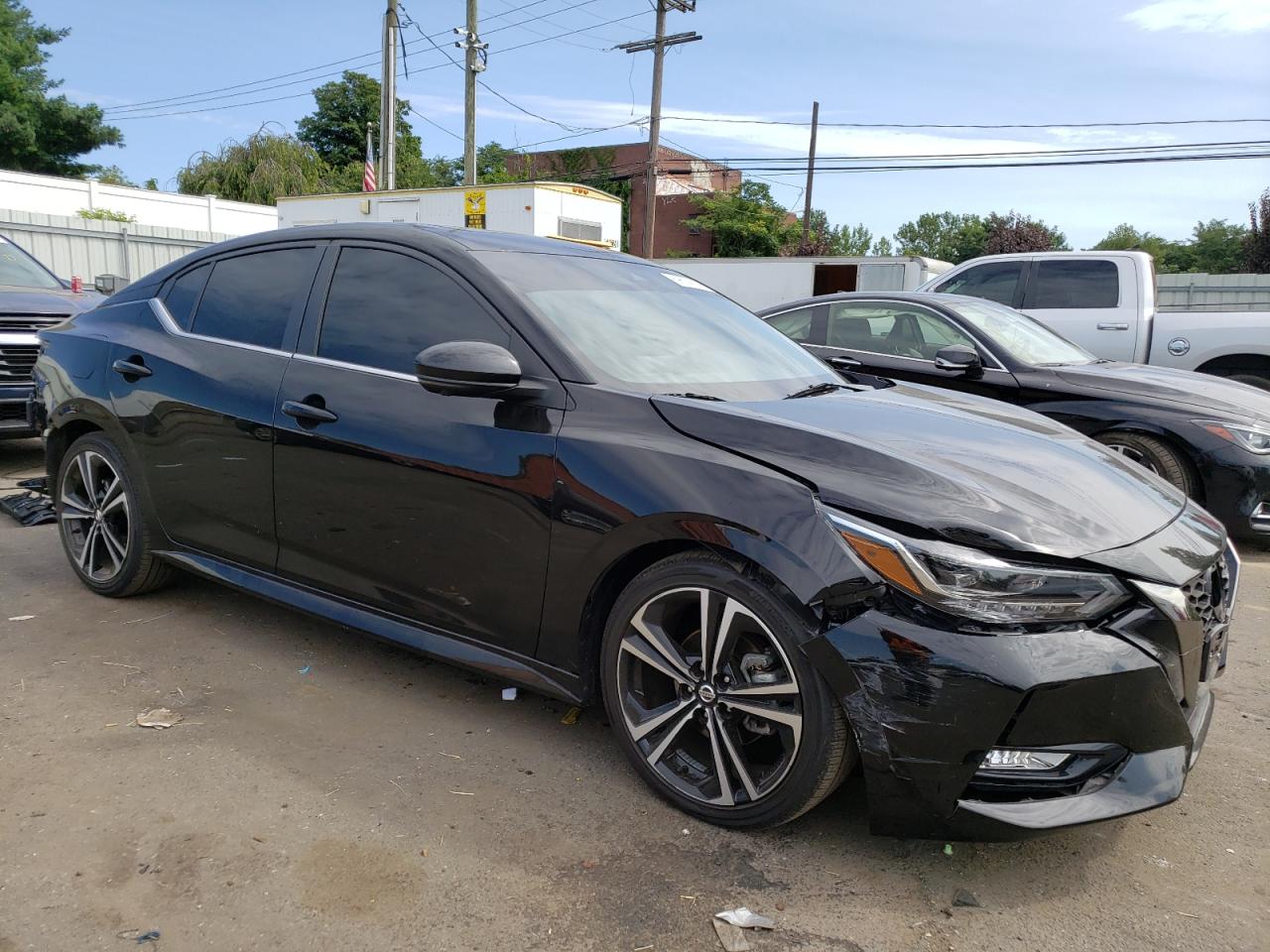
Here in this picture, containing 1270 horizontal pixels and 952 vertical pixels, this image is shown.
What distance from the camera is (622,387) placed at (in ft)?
9.45

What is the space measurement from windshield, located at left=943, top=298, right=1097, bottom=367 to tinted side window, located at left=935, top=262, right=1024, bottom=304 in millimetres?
2164

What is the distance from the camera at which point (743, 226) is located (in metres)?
43.9

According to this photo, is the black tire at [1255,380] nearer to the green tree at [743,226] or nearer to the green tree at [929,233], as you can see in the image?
the green tree at [743,226]

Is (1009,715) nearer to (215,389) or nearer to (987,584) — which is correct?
(987,584)

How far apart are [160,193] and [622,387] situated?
39.1 meters

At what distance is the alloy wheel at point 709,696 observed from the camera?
2479mm

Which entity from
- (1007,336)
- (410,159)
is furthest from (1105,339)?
(410,159)

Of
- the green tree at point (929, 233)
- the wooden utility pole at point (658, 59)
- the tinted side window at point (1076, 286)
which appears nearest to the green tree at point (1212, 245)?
the green tree at point (929, 233)

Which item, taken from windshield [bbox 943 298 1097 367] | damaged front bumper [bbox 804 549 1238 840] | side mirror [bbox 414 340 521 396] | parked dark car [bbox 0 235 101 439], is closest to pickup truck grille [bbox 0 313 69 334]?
parked dark car [bbox 0 235 101 439]

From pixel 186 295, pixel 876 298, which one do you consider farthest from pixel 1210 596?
A: pixel 876 298

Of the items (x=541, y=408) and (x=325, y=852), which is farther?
(x=541, y=408)

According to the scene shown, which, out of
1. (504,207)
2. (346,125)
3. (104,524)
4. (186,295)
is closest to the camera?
(186,295)

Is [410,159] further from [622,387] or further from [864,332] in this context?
[622,387]

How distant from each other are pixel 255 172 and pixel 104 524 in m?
43.3
